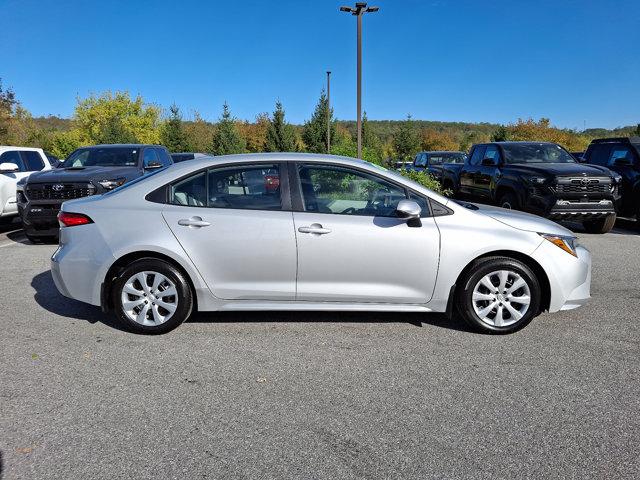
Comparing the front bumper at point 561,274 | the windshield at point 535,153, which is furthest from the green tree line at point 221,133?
the front bumper at point 561,274

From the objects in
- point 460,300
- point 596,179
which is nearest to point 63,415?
point 460,300

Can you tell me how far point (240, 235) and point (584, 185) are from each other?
7.61 m

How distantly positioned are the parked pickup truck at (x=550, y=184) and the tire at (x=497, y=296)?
560 cm

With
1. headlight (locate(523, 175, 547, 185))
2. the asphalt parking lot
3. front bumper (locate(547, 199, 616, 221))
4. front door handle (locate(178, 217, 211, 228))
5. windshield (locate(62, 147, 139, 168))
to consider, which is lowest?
the asphalt parking lot

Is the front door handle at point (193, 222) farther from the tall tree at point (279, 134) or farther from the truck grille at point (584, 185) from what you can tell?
the tall tree at point (279, 134)

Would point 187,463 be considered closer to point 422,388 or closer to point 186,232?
point 422,388

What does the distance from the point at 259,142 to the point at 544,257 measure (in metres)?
52.2

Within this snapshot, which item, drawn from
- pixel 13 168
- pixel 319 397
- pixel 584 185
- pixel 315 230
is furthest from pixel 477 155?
pixel 319 397

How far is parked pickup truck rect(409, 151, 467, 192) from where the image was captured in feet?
50.2

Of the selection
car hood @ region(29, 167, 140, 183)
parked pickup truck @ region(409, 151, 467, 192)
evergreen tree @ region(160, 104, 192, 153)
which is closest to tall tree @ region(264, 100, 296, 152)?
evergreen tree @ region(160, 104, 192, 153)

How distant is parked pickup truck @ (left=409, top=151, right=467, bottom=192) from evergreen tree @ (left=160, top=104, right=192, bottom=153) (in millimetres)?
26782

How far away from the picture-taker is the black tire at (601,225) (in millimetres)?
9875

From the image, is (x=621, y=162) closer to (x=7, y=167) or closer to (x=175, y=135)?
(x=7, y=167)

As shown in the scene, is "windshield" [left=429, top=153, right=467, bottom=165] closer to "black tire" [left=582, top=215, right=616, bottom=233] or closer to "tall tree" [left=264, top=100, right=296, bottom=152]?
"black tire" [left=582, top=215, right=616, bottom=233]
